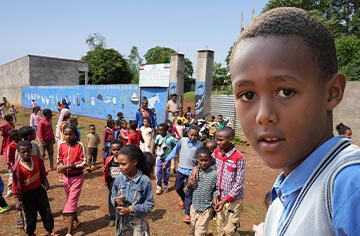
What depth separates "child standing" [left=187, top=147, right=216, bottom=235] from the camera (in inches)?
134

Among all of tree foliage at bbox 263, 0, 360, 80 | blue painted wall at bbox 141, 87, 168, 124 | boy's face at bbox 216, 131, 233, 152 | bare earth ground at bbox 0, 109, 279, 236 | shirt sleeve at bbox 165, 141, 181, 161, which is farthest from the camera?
tree foliage at bbox 263, 0, 360, 80

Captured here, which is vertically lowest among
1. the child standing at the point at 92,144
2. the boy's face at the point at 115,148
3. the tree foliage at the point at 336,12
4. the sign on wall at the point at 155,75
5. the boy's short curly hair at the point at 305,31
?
the child standing at the point at 92,144

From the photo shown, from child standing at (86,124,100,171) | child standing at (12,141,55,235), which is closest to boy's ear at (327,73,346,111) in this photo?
child standing at (12,141,55,235)

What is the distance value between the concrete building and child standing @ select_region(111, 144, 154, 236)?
89.0 ft

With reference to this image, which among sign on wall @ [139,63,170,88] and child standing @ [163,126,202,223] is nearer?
child standing @ [163,126,202,223]

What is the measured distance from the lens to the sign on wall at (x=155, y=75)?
12.2 m

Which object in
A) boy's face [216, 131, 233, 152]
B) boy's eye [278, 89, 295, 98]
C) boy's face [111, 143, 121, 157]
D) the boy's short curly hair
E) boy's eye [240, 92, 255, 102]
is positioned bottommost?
boy's face [111, 143, 121, 157]

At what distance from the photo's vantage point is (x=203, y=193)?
3.41 metres

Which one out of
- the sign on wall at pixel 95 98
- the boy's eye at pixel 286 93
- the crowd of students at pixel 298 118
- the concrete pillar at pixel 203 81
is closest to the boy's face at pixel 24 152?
the crowd of students at pixel 298 118

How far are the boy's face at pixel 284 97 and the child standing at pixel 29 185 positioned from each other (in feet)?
12.0

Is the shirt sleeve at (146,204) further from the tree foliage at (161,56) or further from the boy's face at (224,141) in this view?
the tree foliage at (161,56)

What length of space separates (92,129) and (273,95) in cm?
706

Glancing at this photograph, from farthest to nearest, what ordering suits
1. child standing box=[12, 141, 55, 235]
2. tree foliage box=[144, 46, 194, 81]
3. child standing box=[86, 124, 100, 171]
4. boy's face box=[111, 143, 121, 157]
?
tree foliage box=[144, 46, 194, 81], child standing box=[86, 124, 100, 171], boy's face box=[111, 143, 121, 157], child standing box=[12, 141, 55, 235]

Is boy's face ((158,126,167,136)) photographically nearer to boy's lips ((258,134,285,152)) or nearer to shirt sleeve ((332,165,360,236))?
boy's lips ((258,134,285,152))
